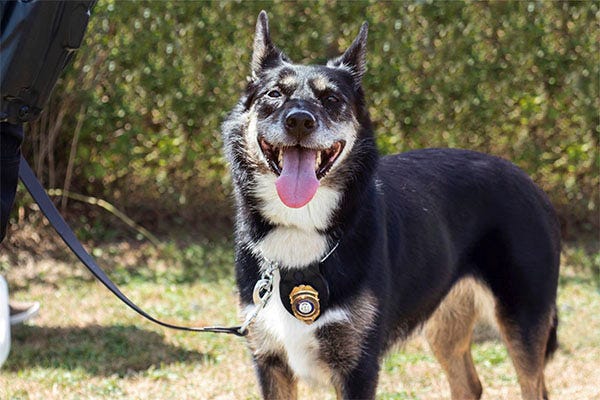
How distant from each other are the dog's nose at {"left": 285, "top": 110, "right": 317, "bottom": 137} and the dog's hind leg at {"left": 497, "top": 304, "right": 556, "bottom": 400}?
149 centimetres

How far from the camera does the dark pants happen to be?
349 cm

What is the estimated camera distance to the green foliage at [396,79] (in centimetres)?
793

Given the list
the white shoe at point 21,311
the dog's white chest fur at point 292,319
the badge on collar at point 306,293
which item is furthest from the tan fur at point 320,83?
the white shoe at point 21,311

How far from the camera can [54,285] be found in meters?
7.09

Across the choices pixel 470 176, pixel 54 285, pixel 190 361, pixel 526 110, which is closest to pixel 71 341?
pixel 190 361

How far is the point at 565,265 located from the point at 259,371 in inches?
194

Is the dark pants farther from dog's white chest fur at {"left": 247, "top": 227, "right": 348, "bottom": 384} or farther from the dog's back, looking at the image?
the dog's back

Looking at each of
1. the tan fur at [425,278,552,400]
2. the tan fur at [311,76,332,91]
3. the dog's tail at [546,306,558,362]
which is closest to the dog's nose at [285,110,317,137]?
the tan fur at [311,76,332,91]

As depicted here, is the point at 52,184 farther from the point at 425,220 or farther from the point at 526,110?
the point at 425,220

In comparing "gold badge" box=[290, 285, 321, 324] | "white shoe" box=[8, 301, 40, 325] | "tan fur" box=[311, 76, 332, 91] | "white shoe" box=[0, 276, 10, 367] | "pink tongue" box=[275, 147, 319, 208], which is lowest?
→ "white shoe" box=[8, 301, 40, 325]

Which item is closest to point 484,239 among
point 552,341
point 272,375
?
point 552,341

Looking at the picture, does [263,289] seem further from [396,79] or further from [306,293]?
[396,79]

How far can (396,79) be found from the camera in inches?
316

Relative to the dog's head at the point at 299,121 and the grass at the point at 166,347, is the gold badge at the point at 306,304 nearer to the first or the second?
the dog's head at the point at 299,121
